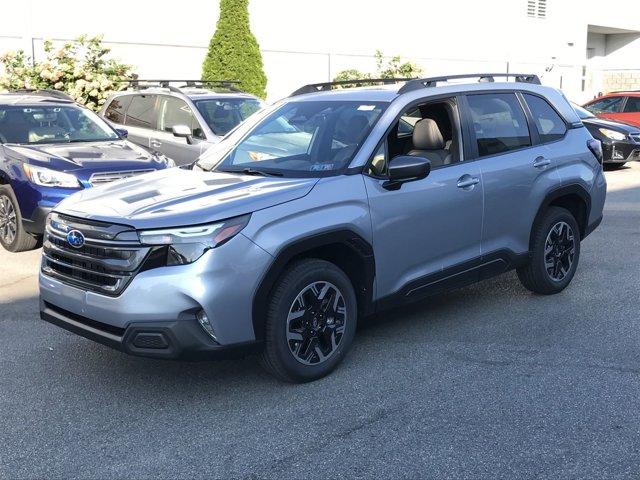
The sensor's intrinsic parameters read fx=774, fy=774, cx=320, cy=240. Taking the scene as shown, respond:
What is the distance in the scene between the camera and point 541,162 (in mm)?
6008

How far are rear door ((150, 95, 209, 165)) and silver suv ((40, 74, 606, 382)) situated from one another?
472 cm

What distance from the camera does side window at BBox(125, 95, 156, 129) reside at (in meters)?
11.6

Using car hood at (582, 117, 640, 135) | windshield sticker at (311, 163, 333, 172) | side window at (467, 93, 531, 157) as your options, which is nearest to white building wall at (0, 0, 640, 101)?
car hood at (582, 117, 640, 135)

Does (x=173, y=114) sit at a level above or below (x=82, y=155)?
above

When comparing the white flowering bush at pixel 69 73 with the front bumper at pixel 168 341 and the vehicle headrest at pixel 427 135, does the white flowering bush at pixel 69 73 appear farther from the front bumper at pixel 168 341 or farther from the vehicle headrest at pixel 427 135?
the front bumper at pixel 168 341

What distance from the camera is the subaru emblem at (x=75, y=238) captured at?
4410 mm

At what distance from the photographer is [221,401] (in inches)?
174

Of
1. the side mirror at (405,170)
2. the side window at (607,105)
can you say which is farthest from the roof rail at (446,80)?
the side window at (607,105)

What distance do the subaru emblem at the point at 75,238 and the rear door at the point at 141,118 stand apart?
7.10m

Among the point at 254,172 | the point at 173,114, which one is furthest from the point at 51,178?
the point at 254,172

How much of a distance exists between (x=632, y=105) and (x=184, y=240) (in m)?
16.8

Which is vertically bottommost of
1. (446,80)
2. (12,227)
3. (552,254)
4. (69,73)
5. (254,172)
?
(12,227)

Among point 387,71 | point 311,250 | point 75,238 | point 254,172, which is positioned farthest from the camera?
point 387,71

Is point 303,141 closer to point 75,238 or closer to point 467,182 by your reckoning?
point 467,182
